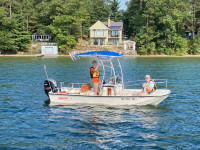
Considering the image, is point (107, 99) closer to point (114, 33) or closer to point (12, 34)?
point (12, 34)

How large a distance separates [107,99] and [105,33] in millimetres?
71386

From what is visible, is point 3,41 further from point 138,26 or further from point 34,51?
point 138,26

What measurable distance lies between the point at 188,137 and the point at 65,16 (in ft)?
237

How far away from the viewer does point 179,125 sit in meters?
14.1

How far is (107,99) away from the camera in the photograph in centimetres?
1739

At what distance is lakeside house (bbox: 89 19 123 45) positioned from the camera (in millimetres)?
86562

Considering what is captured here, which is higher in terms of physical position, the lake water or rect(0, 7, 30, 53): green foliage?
rect(0, 7, 30, 53): green foliage

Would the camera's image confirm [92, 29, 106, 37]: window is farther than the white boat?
Yes

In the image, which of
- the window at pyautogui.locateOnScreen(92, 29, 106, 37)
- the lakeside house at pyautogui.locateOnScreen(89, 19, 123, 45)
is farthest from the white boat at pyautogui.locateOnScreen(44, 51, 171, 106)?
the window at pyautogui.locateOnScreen(92, 29, 106, 37)

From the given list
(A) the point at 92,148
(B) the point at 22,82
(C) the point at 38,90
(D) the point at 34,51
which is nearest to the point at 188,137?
(A) the point at 92,148

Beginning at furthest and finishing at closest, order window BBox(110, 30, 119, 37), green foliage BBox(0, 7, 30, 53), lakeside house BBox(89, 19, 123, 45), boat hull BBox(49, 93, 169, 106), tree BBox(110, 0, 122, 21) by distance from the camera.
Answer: tree BBox(110, 0, 122, 21) < window BBox(110, 30, 119, 37) < lakeside house BBox(89, 19, 123, 45) < green foliage BBox(0, 7, 30, 53) < boat hull BBox(49, 93, 169, 106)

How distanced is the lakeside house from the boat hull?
2695 inches

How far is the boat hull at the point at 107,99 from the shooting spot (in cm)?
1715

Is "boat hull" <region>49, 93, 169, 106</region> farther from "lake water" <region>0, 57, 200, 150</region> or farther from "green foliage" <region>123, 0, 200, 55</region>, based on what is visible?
"green foliage" <region>123, 0, 200, 55</region>
